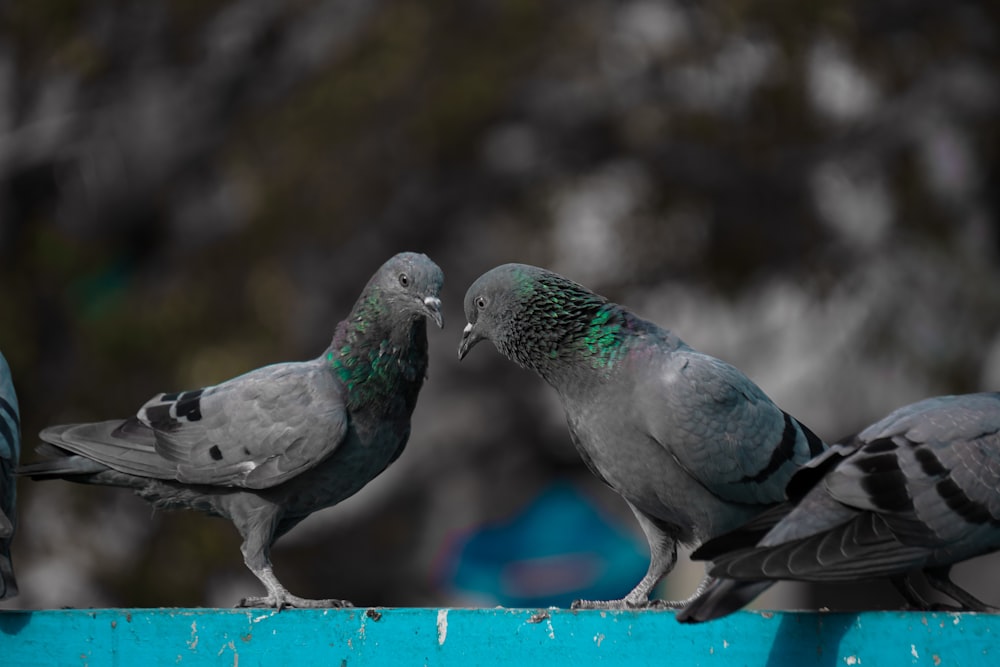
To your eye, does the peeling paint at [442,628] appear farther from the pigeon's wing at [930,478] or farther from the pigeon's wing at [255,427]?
the pigeon's wing at [930,478]

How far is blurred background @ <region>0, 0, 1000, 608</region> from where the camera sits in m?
Answer: 9.16

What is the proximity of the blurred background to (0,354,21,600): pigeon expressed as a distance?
431 cm

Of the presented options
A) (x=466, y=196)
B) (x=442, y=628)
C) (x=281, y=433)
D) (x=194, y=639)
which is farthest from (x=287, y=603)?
(x=466, y=196)

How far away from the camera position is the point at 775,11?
30.1 ft

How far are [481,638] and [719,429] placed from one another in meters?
0.99

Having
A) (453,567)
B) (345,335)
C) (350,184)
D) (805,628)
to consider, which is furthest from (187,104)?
(805,628)

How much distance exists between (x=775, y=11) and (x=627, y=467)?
5872mm

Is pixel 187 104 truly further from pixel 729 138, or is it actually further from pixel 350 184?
pixel 729 138

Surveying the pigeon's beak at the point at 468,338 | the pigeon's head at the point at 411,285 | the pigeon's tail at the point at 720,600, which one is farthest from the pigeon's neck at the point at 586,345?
the pigeon's tail at the point at 720,600

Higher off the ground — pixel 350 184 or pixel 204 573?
pixel 350 184

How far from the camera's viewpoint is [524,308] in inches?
174

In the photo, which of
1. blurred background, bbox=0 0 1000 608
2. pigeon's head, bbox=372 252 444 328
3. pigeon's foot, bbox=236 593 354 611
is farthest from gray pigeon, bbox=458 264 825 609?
blurred background, bbox=0 0 1000 608

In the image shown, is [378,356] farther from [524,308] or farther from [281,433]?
[524,308]

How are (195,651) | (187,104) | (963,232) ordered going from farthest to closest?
(187,104) < (963,232) < (195,651)
